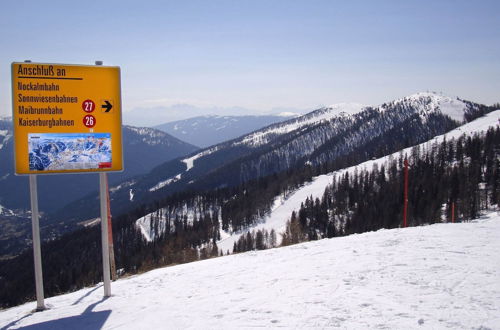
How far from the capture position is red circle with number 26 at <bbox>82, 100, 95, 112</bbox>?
10.7 metres

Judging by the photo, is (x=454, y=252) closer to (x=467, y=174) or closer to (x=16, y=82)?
(x=16, y=82)

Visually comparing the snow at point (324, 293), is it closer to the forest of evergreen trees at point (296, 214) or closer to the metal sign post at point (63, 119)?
the metal sign post at point (63, 119)

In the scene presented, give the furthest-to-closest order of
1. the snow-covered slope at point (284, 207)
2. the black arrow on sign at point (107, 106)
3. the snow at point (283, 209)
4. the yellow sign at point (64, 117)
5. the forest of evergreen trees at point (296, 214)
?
the snow-covered slope at point (284, 207)
the snow at point (283, 209)
the forest of evergreen trees at point (296, 214)
the black arrow on sign at point (107, 106)
the yellow sign at point (64, 117)

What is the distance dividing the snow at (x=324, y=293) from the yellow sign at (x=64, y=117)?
4.34m

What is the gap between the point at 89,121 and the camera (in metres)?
10.8

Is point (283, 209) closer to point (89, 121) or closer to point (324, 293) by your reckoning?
point (89, 121)

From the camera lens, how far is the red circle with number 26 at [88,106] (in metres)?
10.7

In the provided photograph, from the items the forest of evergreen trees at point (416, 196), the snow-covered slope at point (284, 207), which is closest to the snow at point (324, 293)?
the forest of evergreen trees at point (416, 196)

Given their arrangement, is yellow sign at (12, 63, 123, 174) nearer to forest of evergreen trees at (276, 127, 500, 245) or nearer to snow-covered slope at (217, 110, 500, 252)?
forest of evergreen trees at (276, 127, 500, 245)

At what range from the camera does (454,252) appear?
1148cm

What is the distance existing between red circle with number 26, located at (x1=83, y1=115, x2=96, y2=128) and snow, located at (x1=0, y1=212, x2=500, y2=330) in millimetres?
5491

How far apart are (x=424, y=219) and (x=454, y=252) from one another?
242 ft

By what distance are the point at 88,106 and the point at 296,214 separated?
106 metres

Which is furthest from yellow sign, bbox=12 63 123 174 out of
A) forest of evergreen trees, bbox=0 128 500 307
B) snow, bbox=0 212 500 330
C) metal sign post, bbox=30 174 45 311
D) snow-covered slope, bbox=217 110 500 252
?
snow-covered slope, bbox=217 110 500 252
